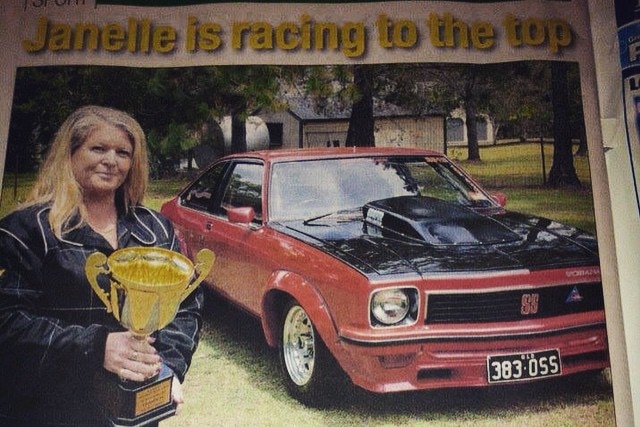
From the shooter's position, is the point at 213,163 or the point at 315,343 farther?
the point at 213,163

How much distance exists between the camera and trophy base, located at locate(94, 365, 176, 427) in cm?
128

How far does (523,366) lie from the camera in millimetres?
1303

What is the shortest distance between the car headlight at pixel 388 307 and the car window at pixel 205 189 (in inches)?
20.6

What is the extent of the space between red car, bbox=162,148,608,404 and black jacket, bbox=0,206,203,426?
9.1 inches

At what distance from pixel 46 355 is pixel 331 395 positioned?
68 cm

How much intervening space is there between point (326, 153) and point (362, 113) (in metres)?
0.15

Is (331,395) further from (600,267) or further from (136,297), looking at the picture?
(600,267)

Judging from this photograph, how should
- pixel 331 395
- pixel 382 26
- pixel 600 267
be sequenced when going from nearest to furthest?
pixel 331 395
pixel 600 267
pixel 382 26

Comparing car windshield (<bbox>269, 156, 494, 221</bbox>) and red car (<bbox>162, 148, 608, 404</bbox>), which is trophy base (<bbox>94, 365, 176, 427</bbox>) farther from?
car windshield (<bbox>269, 156, 494, 221</bbox>)

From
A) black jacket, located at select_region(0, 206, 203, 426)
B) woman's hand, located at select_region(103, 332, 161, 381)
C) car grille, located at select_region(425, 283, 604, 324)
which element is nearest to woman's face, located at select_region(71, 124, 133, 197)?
black jacket, located at select_region(0, 206, 203, 426)

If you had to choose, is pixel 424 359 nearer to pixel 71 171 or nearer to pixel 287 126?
pixel 287 126

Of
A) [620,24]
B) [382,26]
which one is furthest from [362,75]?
[620,24]

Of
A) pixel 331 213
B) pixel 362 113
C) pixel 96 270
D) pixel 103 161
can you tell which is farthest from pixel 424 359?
pixel 103 161

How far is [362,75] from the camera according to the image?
1.49 meters
